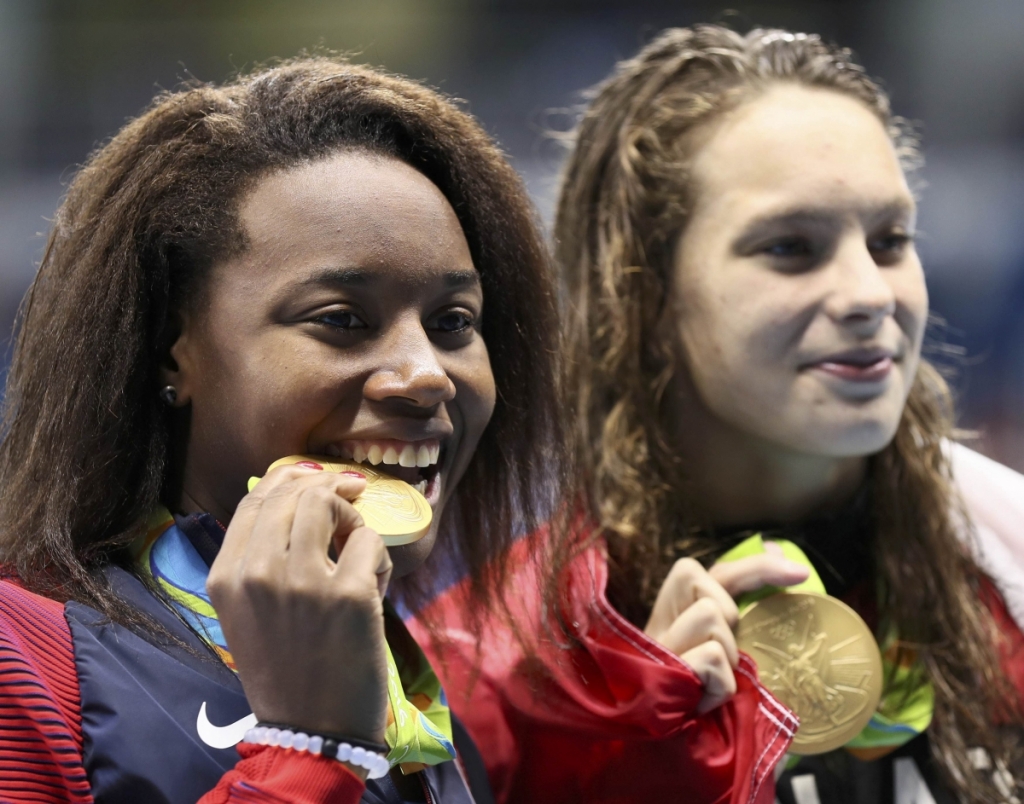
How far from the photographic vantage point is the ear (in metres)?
1.38

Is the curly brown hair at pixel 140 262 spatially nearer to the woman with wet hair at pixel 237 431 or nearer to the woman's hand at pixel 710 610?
the woman with wet hair at pixel 237 431

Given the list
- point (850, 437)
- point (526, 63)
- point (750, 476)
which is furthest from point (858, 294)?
point (526, 63)

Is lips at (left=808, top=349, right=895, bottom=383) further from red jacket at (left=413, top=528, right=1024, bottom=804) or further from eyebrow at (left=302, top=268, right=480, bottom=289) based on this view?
eyebrow at (left=302, top=268, right=480, bottom=289)

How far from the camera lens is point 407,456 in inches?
54.2

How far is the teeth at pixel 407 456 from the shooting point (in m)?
1.37

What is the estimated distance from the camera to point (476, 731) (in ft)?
6.16

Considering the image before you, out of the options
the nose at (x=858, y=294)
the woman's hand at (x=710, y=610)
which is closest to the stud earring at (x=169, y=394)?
the woman's hand at (x=710, y=610)

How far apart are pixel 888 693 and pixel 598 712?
49 centimetres

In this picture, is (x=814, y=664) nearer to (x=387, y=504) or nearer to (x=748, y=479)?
(x=748, y=479)

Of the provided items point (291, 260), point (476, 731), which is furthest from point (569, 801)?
point (291, 260)

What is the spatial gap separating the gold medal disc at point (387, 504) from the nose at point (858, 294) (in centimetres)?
81

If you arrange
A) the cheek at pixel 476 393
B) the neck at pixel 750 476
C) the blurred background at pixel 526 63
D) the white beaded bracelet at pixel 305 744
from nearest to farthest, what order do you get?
the white beaded bracelet at pixel 305 744 < the cheek at pixel 476 393 < the neck at pixel 750 476 < the blurred background at pixel 526 63

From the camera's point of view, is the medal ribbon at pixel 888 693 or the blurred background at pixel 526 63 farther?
the blurred background at pixel 526 63

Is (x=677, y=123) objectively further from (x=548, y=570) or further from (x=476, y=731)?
(x=476, y=731)
